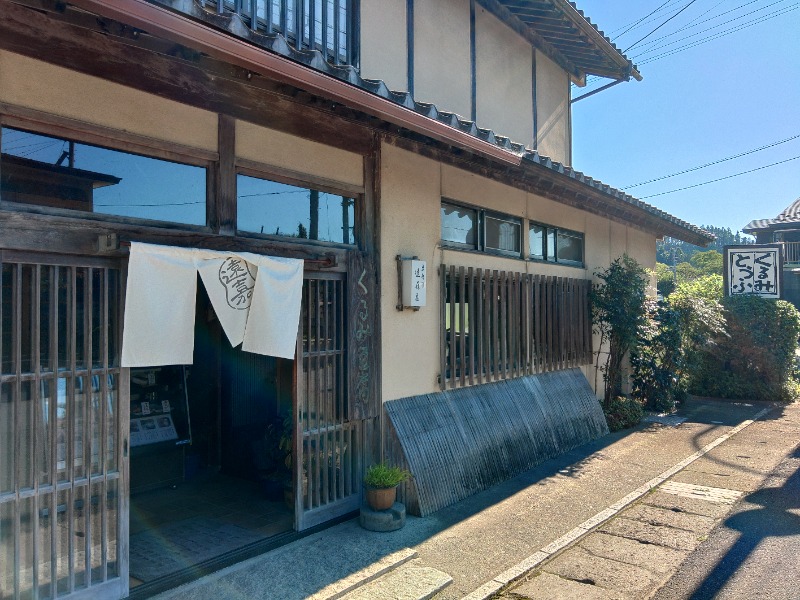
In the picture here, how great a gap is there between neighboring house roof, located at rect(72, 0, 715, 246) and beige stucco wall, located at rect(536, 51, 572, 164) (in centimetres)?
174

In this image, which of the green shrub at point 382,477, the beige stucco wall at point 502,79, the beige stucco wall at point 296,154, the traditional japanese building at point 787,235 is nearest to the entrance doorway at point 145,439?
the green shrub at point 382,477

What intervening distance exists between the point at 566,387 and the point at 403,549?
18.7 ft

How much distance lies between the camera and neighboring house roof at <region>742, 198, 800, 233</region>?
2811cm

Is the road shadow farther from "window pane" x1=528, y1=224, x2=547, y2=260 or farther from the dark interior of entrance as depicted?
"window pane" x1=528, y1=224, x2=547, y2=260

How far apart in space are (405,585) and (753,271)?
43.8 feet

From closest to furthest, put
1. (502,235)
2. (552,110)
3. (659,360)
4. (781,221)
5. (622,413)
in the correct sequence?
(502,235) < (622,413) < (552,110) < (659,360) < (781,221)

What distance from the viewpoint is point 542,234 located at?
10148 millimetres

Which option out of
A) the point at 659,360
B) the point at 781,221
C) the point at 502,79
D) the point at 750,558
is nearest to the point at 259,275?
the point at 750,558

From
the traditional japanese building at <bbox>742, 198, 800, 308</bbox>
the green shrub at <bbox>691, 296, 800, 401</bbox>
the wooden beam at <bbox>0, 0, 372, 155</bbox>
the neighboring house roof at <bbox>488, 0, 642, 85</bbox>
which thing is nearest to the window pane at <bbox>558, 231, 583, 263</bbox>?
the neighboring house roof at <bbox>488, 0, 642, 85</bbox>

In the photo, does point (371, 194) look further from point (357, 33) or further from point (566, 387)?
point (566, 387)

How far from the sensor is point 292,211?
225 inches

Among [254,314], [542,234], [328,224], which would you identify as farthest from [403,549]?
[542,234]

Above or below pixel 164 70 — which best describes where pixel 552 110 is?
above

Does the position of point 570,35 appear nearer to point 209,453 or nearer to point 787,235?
point 209,453
